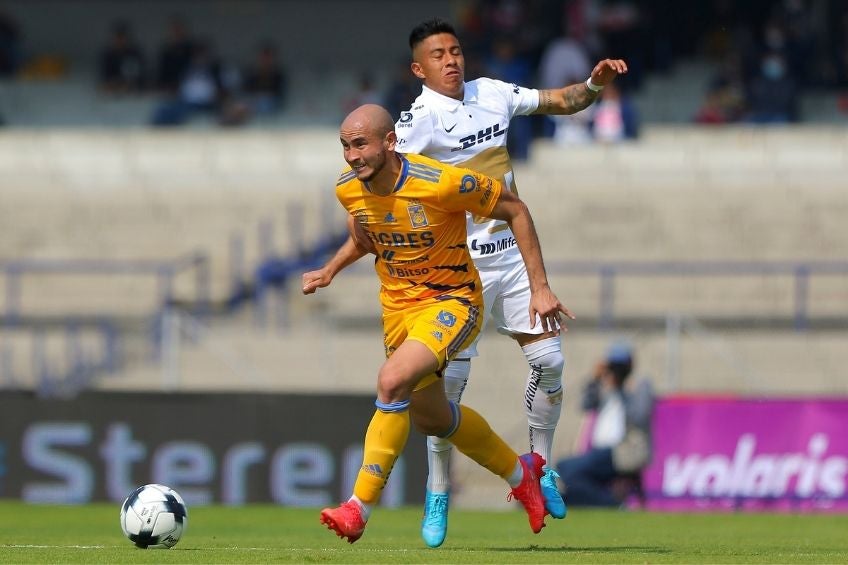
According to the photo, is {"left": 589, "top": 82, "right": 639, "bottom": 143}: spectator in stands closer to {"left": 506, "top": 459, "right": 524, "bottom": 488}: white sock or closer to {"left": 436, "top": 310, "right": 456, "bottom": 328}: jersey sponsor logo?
{"left": 506, "top": 459, "right": 524, "bottom": 488}: white sock

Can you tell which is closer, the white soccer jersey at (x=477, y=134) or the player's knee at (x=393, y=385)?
the player's knee at (x=393, y=385)

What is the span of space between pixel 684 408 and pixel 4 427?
21.3ft

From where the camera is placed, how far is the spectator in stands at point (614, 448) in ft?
53.4

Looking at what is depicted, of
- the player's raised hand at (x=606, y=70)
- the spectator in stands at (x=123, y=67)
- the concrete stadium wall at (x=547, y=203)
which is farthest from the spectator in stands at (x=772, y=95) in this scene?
the player's raised hand at (x=606, y=70)

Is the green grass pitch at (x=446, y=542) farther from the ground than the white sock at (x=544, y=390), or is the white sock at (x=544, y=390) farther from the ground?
the white sock at (x=544, y=390)

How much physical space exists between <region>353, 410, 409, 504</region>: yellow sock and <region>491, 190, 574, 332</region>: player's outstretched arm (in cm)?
88

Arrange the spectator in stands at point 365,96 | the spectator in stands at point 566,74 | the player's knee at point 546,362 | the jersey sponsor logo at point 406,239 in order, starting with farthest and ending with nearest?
the spectator in stands at point 365,96, the spectator in stands at point 566,74, the player's knee at point 546,362, the jersey sponsor logo at point 406,239

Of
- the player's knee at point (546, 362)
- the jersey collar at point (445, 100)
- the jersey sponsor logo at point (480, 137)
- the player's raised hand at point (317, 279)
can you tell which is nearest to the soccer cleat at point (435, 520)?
the player's knee at point (546, 362)

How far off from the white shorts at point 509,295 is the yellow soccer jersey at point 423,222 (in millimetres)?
990

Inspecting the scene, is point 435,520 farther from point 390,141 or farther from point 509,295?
point 390,141

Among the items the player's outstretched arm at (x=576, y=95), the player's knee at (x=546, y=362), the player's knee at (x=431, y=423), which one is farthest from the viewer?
the player's knee at (x=546, y=362)

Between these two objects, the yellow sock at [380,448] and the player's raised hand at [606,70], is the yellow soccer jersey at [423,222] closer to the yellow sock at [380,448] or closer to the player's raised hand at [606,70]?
the yellow sock at [380,448]

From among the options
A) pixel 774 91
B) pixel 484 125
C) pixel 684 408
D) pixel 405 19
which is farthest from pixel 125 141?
pixel 484 125

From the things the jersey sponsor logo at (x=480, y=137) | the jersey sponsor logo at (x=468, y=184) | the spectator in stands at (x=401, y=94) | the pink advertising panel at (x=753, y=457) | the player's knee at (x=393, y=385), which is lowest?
the pink advertising panel at (x=753, y=457)
